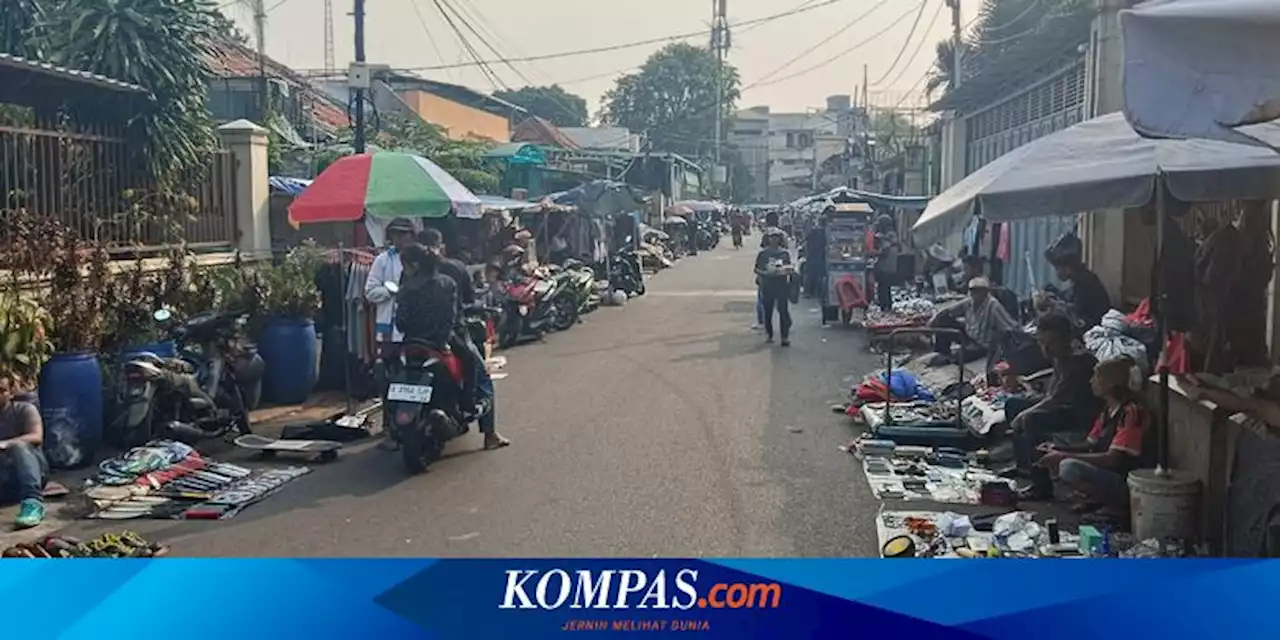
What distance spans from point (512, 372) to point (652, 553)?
708cm

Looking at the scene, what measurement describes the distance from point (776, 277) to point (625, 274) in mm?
8501

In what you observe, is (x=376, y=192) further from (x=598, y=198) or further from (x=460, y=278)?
(x=598, y=198)

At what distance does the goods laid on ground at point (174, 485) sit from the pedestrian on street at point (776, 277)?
25.6ft

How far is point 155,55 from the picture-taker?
40.4ft

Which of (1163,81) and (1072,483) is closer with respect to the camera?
(1163,81)

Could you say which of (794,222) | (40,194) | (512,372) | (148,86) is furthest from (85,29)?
(794,222)

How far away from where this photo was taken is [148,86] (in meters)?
12.1

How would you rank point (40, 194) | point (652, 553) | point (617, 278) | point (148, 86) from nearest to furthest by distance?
1. point (652, 553)
2. point (40, 194)
3. point (148, 86)
4. point (617, 278)

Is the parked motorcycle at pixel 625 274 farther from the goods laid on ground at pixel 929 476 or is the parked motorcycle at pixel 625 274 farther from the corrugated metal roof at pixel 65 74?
the goods laid on ground at pixel 929 476

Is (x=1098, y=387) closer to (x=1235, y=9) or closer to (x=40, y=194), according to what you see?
(x=1235, y=9)

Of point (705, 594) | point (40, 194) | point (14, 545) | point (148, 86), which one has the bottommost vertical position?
point (14, 545)

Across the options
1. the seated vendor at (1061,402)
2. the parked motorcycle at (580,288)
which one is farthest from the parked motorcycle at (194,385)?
the parked motorcycle at (580,288)

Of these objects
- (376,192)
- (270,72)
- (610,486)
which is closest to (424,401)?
(610,486)

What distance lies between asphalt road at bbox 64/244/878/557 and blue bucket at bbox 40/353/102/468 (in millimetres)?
1494
